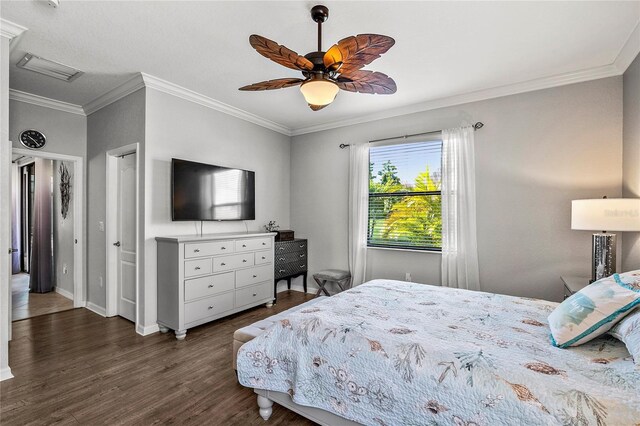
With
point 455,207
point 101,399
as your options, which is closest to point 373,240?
point 455,207

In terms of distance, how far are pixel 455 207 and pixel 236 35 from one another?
2.91m

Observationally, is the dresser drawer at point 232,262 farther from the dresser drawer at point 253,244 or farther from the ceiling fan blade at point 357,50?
the ceiling fan blade at point 357,50

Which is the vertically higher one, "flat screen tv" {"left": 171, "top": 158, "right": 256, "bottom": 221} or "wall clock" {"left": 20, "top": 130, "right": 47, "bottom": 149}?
"wall clock" {"left": 20, "top": 130, "right": 47, "bottom": 149}

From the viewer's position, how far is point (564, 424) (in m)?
1.05

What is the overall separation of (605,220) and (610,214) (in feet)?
0.18

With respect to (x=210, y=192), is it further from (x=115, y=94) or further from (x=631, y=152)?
(x=631, y=152)

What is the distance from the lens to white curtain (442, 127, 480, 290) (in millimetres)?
3451

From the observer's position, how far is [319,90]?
1884 mm

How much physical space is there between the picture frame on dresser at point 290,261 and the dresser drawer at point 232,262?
1.83 ft

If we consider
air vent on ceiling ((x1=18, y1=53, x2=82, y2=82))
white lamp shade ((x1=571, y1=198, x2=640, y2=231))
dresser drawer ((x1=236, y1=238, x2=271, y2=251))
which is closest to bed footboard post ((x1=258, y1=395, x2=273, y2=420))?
dresser drawer ((x1=236, y1=238, x2=271, y2=251))

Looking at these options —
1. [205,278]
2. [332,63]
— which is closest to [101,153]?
[205,278]

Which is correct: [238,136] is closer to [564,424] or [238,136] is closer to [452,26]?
[452,26]

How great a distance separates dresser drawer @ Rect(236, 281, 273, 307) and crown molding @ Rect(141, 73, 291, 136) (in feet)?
7.71

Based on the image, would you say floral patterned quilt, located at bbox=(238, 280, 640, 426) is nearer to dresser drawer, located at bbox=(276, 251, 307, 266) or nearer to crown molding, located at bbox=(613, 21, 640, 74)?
crown molding, located at bbox=(613, 21, 640, 74)
